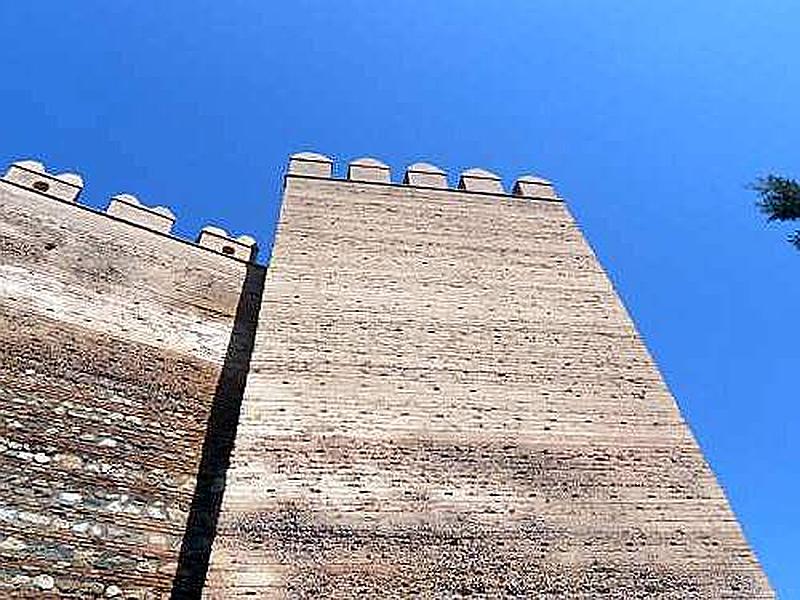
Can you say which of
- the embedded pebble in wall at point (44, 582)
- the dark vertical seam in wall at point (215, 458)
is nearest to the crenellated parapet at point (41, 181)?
the dark vertical seam in wall at point (215, 458)

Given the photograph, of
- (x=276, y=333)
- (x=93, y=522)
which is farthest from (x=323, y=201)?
(x=93, y=522)

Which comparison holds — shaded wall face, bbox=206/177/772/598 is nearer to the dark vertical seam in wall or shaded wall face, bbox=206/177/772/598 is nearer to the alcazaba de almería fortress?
the alcazaba de almería fortress

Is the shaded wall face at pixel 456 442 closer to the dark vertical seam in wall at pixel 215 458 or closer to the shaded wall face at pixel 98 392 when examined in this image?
the dark vertical seam in wall at pixel 215 458

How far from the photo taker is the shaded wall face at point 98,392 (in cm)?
430

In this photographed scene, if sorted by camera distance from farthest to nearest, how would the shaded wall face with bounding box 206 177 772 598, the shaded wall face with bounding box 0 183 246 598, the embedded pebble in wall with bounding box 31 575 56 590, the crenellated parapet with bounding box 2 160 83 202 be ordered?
1. the crenellated parapet with bounding box 2 160 83 202
2. the shaded wall face with bounding box 0 183 246 598
3. the shaded wall face with bounding box 206 177 772 598
4. the embedded pebble in wall with bounding box 31 575 56 590

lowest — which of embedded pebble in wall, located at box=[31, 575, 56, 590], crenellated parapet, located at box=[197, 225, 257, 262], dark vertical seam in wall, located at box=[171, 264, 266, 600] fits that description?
embedded pebble in wall, located at box=[31, 575, 56, 590]

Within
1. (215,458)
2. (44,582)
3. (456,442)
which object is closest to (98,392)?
(215,458)

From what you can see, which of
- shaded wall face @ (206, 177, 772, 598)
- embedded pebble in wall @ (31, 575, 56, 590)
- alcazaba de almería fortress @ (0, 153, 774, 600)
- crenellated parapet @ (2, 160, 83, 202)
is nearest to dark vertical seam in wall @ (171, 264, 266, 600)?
alcazaba de almería fortress @ (0, 153, 774, 600)

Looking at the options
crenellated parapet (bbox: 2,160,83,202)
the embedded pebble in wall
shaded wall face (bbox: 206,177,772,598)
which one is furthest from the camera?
crenellated parapet (bbox: 2,160,83,202)

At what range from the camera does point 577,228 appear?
766 cm

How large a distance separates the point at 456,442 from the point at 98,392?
2487mm

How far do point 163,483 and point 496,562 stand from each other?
2185 millimetres

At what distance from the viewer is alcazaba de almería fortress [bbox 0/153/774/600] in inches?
165

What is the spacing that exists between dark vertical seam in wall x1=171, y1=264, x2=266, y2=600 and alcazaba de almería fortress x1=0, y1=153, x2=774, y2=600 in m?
0.02
